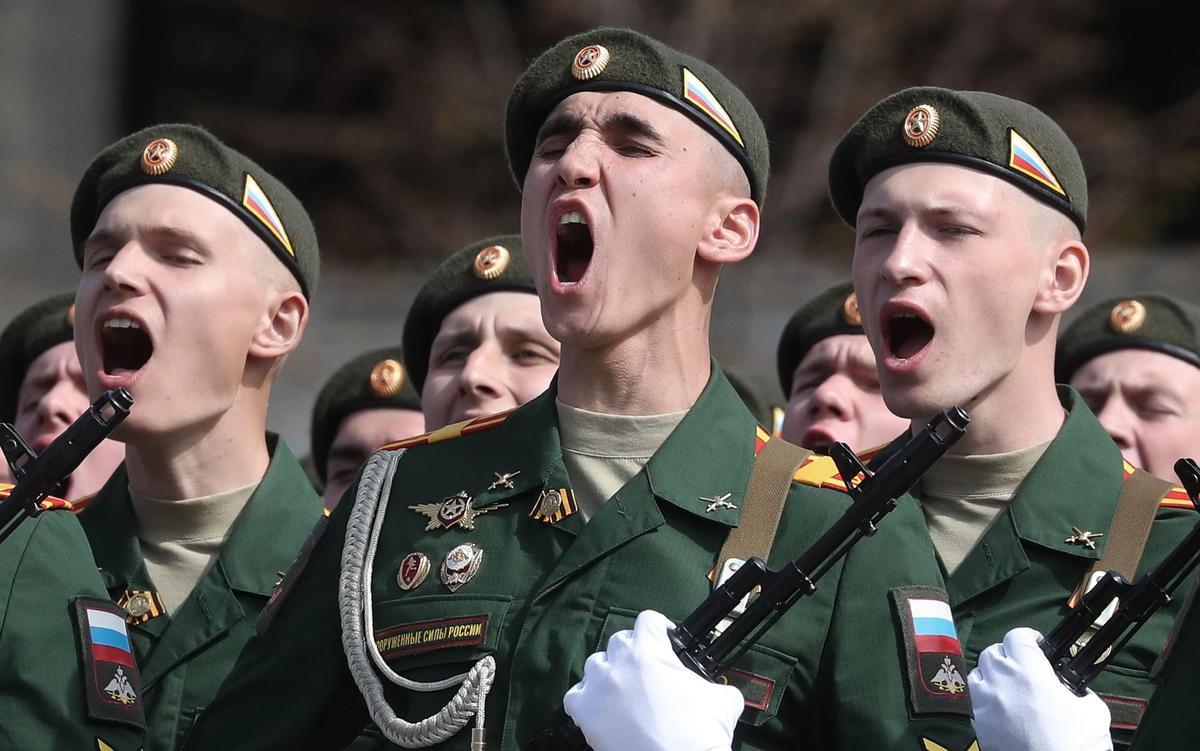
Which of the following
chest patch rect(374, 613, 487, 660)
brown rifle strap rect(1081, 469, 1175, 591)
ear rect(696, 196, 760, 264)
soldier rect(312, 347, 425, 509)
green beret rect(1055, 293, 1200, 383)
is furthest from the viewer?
soldier rect(312, 347, 425, 509)

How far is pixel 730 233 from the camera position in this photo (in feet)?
16.2

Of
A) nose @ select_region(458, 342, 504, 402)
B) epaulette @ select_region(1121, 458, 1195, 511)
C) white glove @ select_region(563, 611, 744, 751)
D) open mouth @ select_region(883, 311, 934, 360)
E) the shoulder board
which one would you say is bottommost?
white glove @ select_region(563, 611, 744, 751)

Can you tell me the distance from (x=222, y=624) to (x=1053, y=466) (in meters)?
1.93

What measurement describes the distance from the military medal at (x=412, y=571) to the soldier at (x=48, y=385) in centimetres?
235

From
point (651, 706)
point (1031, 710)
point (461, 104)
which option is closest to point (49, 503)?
point (651, 706)

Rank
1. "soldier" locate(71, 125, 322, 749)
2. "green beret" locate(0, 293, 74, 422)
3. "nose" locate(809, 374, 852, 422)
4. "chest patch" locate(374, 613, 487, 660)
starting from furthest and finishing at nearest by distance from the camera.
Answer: "green beret" locate(0, 293, 74, 422)
"nose" locate(809, 374, 852, 422)
"soldier" locate(71, 125, 322, 749)
"chest patch" locate(374, 613, 487, 660)

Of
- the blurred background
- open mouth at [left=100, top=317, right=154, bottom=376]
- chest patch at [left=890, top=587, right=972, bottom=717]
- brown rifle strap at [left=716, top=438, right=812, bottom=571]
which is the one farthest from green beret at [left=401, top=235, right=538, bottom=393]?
the blurred background

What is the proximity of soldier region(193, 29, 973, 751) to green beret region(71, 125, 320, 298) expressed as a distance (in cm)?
114

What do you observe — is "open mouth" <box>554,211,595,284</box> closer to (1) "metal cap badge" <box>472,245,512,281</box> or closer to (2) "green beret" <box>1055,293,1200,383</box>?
(1) "metal cap badge" <box>472,245,512,281</box>

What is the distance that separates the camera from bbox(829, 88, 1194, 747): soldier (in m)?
5.05

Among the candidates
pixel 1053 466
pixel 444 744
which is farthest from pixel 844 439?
pixel 444 744

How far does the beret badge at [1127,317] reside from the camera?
6566 mm

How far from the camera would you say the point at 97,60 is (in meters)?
17.7

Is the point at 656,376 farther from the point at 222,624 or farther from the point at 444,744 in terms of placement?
the point at 222,624
